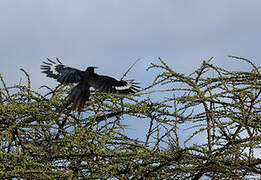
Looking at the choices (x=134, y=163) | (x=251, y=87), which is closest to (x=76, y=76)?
(x=134, y=163)

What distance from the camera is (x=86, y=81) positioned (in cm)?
360

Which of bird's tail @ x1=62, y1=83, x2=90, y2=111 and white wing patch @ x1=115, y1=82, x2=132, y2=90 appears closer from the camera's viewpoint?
bird's tail @ x1=62, y1=83, x2=90, y2=111

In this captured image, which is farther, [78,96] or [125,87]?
[125,87]

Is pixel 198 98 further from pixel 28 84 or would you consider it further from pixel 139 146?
pixel 28 84

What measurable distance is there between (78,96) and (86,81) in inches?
9.9

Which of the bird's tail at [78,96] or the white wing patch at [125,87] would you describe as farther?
the white wing patch at [125,87]

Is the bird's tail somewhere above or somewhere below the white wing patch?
below

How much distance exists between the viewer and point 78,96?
339 cm

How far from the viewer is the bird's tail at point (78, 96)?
10.9ft

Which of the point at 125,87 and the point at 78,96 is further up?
the point at 125,87

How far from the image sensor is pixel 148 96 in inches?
111

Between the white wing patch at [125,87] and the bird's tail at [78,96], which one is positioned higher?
the white wing patch at [125,87]

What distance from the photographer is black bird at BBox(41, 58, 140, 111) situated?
3.50 meters

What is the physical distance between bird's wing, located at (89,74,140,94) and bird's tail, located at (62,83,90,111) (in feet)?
0.32
